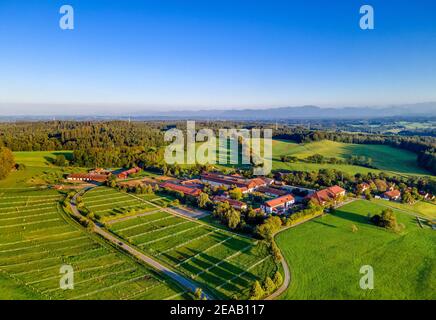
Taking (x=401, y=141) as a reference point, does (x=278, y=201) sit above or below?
below

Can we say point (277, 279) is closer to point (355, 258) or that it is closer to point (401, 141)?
point (355, 258)

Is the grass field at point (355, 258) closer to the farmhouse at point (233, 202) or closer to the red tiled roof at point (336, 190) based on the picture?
the red tiled roof at point (336, 190)

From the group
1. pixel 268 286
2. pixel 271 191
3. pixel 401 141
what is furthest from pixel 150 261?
pixel 401 141

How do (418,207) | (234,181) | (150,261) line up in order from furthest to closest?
(234,181) < (418,207) < (150,261)

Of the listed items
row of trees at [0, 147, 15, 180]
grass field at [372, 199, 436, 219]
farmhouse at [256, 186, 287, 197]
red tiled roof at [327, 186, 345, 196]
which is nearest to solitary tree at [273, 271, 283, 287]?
farmhouse at [256, 186, 287, 197]

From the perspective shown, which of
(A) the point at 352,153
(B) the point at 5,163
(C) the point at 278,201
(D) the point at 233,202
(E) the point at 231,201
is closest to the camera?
(C) the point at 278,201

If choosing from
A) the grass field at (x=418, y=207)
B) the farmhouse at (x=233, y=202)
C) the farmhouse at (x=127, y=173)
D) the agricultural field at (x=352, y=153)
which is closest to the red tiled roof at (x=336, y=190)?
the grass field at (x=418, y=207)

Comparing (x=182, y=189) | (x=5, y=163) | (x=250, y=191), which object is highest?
(x=5, y=163)
